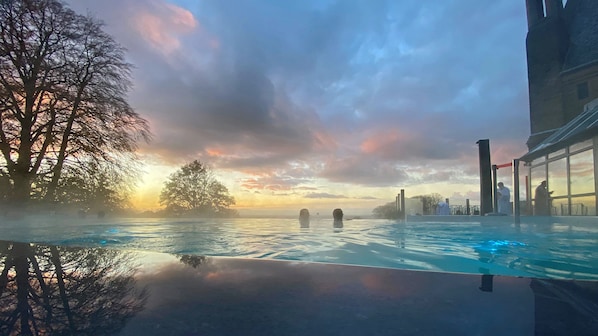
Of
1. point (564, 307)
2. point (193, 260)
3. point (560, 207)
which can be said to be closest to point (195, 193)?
point (560, 207)

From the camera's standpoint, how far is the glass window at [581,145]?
10.3 meters

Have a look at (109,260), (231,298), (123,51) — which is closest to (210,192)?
(123,51)

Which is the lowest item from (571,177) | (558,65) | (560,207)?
(560,207)

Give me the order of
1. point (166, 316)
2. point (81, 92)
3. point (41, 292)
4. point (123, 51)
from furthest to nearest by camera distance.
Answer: point (123, 51)
point (81, 92)
point (41, 292)
point (166, 316)

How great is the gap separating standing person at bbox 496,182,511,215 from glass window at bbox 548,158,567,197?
157cm

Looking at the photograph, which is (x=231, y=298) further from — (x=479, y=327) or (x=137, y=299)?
(x=479, y=327)

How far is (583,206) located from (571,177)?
53.7 inches

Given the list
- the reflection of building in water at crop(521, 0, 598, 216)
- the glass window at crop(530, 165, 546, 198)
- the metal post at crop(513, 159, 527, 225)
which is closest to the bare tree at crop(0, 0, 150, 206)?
the metal post at crop(513, 159, 527, 225)

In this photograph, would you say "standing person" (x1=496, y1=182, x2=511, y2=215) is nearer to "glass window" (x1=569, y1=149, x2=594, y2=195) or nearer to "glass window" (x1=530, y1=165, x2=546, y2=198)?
"glass window" (x1=530, y1=165, x2=546, y2=198)

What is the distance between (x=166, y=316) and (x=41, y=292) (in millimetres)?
998

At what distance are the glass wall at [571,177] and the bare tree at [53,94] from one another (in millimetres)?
16781

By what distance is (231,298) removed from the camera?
6.23ft

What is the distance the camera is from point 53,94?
1211cm

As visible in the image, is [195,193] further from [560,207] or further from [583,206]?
[583,206]
